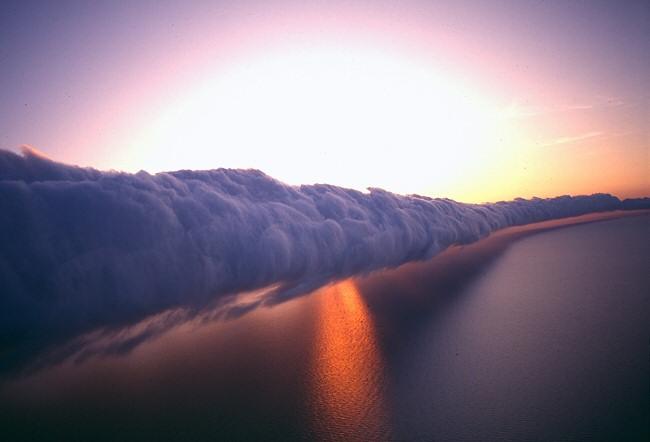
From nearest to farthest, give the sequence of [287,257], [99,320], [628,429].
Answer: [628,429] → [99,320] → [287,257]

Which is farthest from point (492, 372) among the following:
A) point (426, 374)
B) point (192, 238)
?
point (192, 238)

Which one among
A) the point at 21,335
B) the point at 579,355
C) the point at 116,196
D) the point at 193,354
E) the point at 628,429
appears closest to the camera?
the point at 628,429

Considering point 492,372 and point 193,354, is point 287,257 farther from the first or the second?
point 492,372

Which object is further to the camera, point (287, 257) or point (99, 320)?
point (287, 257)

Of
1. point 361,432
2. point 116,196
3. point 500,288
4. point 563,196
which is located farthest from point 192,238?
point 563,196

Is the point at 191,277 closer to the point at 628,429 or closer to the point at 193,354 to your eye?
the point at 193,354

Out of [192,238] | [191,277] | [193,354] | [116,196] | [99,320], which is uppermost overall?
[116,196]

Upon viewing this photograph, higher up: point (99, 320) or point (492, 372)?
point (99, 320)
